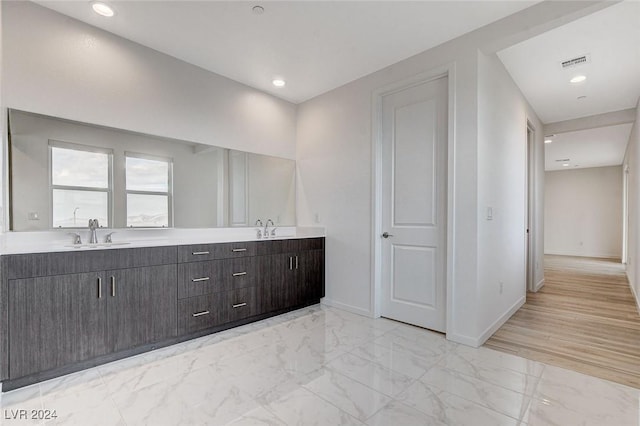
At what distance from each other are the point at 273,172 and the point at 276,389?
2623mm

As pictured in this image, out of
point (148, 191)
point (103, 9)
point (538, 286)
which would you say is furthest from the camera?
point (538, 286)

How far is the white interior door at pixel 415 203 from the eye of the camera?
290 cm

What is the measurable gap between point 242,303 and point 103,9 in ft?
8.79

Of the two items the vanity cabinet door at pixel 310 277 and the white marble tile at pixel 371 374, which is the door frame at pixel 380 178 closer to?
the vanity cabinet door at pixel 310 277

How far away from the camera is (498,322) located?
3031mm

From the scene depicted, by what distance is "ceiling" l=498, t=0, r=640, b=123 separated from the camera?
250cm

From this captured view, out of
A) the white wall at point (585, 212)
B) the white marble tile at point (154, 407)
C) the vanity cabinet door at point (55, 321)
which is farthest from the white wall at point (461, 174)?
the white wall at point (585, 212)

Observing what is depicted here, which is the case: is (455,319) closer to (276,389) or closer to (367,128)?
(276,389)

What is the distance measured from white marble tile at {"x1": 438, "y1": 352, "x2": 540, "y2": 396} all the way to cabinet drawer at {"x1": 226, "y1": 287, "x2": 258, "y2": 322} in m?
1.80

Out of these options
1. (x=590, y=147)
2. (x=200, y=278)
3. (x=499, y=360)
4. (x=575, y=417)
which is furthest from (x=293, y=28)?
(x=590, y=147)

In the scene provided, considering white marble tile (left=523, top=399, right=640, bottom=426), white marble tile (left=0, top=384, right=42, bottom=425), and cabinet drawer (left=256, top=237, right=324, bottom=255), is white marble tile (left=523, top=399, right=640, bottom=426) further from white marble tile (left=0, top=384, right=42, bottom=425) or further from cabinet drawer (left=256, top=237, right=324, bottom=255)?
white marble tile (left=0, top=384, right=42, bottom=425)

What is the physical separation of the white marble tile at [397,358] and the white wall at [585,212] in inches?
364

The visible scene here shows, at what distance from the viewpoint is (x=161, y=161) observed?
2.99 m

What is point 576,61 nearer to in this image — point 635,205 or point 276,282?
point 635,205
